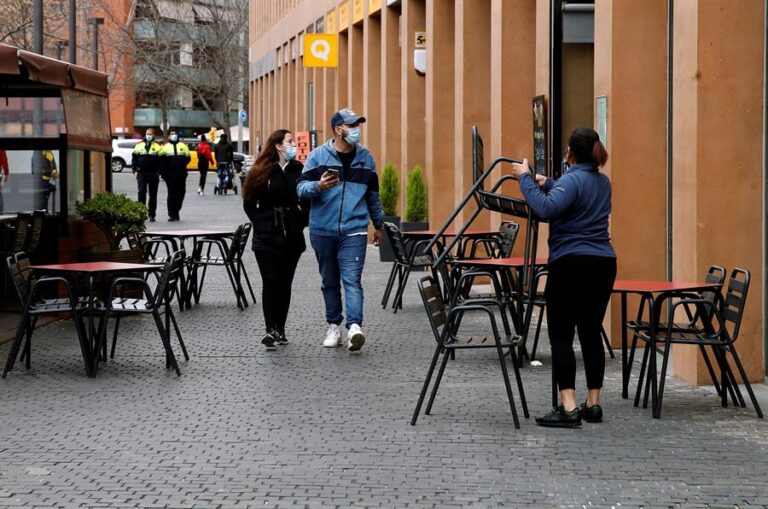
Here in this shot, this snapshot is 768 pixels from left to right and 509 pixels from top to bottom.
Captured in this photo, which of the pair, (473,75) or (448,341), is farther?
(473,75)

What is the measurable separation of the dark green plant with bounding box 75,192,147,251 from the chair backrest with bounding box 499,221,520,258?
3.66 m

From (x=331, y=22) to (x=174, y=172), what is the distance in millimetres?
5739

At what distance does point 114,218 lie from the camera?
14656mm

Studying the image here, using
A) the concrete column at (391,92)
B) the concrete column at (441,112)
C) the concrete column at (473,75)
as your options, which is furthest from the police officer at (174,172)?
the concrete column at (473,75)

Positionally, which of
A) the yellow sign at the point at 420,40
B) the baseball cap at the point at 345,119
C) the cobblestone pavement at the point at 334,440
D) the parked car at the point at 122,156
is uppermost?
the yellow sign at the point at 420,40

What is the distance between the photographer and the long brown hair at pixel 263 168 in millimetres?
12086

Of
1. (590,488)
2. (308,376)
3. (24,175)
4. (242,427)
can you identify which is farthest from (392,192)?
(590,488)

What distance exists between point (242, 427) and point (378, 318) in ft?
19.4

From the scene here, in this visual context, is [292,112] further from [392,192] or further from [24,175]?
[24,175]

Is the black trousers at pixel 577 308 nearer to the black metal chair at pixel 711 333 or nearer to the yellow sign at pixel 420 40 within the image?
the black metal chair at pixel 711 333

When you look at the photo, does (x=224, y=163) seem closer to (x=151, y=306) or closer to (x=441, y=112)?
(x=441, y=112)

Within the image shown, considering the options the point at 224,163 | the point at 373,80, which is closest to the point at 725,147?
the point at 373,80

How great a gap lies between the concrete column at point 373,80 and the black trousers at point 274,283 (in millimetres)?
16350

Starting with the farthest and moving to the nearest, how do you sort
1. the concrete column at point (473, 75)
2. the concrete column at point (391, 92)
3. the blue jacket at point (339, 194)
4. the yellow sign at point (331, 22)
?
the yellow sign at point (331, 22)
the concrete column at point (391, 92)
the concrete column at point (473, 75)
the blue jacket at point (339, 194)
